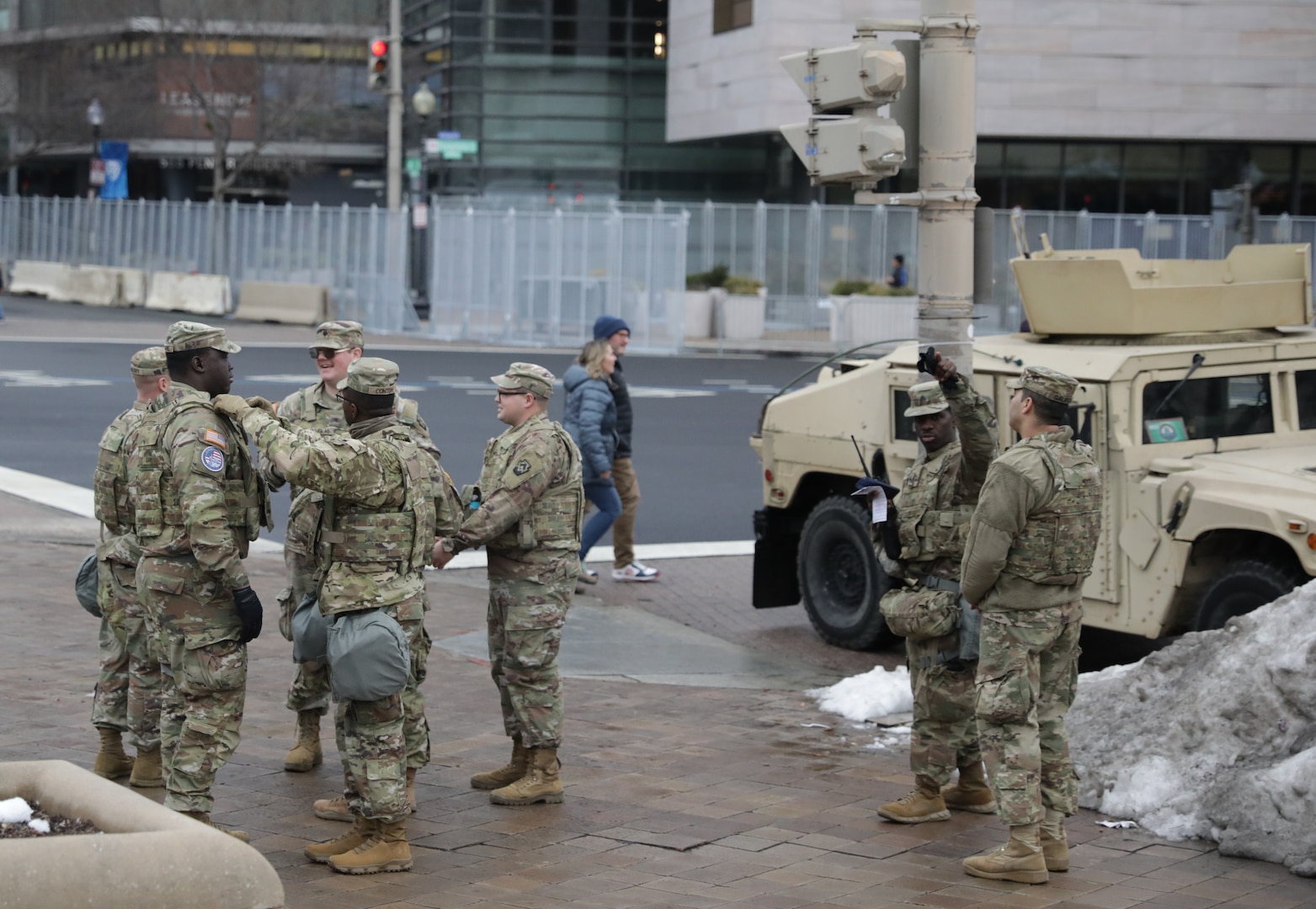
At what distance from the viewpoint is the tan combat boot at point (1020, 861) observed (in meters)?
6.11

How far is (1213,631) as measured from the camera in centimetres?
746

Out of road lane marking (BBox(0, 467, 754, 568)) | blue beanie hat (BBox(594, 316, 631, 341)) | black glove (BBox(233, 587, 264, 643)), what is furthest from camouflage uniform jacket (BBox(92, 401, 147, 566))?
road lane marking (BBox(0, 467, 754, 568))

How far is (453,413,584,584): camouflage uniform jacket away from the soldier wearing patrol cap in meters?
0.30

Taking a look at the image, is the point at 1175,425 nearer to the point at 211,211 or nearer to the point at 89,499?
the point at 89,499

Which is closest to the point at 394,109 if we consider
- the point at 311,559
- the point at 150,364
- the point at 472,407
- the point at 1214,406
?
the point at 472,407

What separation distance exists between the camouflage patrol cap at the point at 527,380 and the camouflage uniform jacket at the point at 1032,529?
6.36 ft

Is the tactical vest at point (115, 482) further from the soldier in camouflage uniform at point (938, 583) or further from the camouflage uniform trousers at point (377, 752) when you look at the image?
the soldier in camouflage uniform at point (938, 583)

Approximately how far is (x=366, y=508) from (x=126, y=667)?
1.65 metres

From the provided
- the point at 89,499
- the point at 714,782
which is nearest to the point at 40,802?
the point at 714,782

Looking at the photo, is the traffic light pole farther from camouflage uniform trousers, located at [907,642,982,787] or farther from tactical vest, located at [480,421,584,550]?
tactical vest, located at [480,421,584,550]

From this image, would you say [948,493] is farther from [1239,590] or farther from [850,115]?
[1239,590]

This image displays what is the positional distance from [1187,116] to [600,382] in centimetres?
3258

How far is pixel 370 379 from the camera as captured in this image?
6121mm

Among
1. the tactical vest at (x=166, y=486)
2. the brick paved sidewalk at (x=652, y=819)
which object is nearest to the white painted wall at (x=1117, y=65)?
the brick paved sidewalk at (x=652, y=819)
